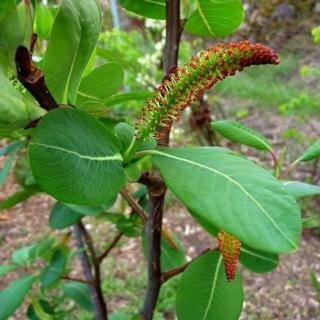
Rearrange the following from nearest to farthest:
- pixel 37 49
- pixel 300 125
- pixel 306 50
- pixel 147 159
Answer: pixel 147 159 < pixel 37 49 < pixel 300 125 < pixel 306 50

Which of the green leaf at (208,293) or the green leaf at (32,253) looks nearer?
the green leaf at (208,293)

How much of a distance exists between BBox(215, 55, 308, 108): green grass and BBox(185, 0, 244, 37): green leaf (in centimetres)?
389

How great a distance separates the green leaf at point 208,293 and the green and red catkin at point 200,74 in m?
0.31

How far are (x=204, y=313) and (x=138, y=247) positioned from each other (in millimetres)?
2329

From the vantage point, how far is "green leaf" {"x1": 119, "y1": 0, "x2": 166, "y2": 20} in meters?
0.60

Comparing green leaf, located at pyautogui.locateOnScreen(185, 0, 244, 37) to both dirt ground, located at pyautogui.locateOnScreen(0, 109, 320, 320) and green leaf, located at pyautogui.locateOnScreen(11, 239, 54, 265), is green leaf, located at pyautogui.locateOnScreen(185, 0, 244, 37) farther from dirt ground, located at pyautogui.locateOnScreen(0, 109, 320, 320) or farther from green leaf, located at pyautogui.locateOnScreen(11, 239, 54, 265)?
dirt ground, located at pyautogui.locateOnScreen(0, 109, 320, 320)

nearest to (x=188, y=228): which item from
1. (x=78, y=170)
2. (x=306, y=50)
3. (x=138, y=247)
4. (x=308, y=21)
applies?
(x=138, y=247)

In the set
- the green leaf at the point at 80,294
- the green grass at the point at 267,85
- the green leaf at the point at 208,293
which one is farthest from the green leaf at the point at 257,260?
the green grass at the point at 267,85

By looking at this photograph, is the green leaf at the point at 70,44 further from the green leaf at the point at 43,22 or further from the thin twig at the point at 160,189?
the green leaf at the point at 43,22

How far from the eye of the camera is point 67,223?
3.25ft

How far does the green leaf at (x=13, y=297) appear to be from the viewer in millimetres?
1025

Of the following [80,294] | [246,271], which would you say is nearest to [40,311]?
[80,294]

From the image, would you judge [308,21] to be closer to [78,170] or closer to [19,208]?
[19,208]

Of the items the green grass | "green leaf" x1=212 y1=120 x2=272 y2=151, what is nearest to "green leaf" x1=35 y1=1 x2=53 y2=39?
"green leaf" x1=212 y1=120 x2=272 y2=151
